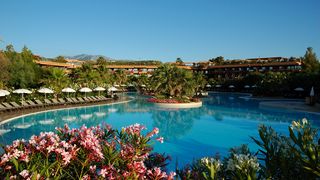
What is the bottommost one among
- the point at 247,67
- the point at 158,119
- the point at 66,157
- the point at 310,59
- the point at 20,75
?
the point at 158,119

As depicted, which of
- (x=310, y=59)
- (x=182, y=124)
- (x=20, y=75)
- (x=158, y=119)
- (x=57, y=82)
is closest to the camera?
(x=182, y=124)

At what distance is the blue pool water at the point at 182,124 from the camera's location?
528 inches

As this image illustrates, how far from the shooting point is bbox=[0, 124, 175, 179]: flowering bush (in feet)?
10.2

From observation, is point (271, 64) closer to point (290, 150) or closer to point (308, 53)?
point (308, 53)

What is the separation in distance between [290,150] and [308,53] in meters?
57.2

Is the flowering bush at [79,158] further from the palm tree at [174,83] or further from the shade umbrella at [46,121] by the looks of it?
the palm tree at [174,83]

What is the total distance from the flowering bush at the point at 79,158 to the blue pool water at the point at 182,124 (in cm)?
683

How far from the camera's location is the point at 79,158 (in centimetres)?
337

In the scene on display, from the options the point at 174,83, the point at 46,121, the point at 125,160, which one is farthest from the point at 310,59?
the point at 125,160

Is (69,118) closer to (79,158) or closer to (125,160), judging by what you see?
(79,158)

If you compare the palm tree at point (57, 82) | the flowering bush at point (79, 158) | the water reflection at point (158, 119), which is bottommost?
the water reflection at point (158, 119)

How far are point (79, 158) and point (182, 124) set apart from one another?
54.8ft

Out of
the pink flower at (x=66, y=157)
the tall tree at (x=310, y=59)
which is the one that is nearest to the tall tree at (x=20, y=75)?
the pink flower at (x=66, y=157)

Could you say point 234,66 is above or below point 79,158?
below
